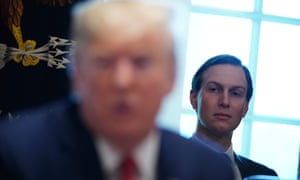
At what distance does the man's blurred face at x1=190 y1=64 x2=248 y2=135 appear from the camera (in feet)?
2.29

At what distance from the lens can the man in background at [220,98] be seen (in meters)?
0.70

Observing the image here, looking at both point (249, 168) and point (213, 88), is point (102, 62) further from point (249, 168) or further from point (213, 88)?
point (249, 168)

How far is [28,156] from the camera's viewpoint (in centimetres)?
49

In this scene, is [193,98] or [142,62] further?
[193,98]

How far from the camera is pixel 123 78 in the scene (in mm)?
450

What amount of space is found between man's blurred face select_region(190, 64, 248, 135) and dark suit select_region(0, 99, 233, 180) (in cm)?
20

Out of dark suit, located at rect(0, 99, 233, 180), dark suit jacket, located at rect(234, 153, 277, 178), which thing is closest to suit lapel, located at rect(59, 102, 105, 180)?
dark suit, located at rect(0, 99, 233, 180)

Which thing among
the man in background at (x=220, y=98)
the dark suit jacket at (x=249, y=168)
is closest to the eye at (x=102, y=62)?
the man in background at (x=220, y=98)

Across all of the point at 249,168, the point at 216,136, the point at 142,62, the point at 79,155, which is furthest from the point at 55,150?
the point at 249,168

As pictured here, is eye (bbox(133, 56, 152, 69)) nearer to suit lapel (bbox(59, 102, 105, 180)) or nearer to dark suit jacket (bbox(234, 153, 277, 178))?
suit lapel (bbox(59, 102, 105, 180))

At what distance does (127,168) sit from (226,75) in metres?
0.29

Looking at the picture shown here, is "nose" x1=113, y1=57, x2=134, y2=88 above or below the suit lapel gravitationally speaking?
above

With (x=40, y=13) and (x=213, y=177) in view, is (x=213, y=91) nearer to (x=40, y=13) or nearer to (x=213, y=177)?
(x=213, y=177)

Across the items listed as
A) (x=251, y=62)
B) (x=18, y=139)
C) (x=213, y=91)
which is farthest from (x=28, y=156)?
(x=251, y=62)
